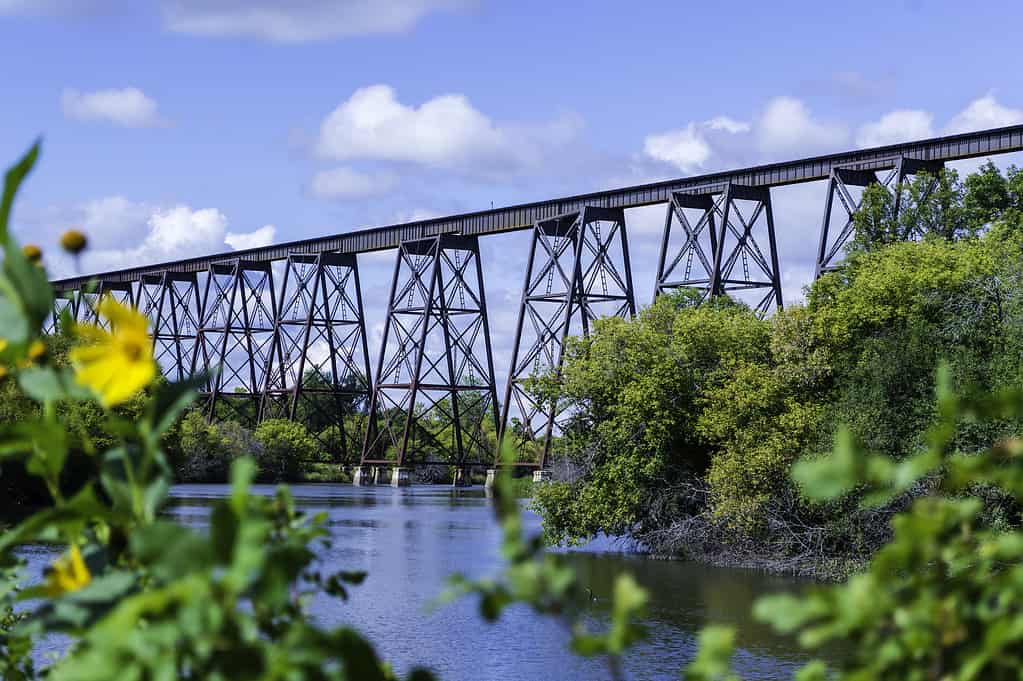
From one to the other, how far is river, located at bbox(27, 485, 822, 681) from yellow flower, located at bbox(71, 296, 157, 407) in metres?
6.13

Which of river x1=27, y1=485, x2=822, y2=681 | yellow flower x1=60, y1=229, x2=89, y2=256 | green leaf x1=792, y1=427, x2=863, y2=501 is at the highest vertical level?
yellow flower x1=60, y1=229, x2=89, y2=256

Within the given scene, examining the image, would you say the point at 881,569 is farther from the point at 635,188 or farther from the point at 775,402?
the point at 635,188

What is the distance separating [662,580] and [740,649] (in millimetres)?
6310

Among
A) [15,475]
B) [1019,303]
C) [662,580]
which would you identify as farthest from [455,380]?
[1019,303]

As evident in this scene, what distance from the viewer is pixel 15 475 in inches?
1277

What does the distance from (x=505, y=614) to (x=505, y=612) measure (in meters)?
0.65

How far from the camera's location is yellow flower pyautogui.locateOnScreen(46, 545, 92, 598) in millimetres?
1569

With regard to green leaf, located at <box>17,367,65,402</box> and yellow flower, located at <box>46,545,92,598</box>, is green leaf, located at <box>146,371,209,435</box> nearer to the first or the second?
green leaf, located at <box>17,367,65,402</box>

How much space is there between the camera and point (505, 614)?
19578mm

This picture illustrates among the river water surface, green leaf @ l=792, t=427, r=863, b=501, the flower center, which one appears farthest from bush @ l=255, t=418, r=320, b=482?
green leaf @ l=792, t=427, r=863, b=501

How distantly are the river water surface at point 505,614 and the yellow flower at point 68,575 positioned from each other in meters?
7.11

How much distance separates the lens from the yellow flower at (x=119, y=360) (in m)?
1.36

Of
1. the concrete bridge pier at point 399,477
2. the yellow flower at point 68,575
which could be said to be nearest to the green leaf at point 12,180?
the yellow flower at point 68,575

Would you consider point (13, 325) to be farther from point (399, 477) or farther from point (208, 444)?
point (208, 444)
